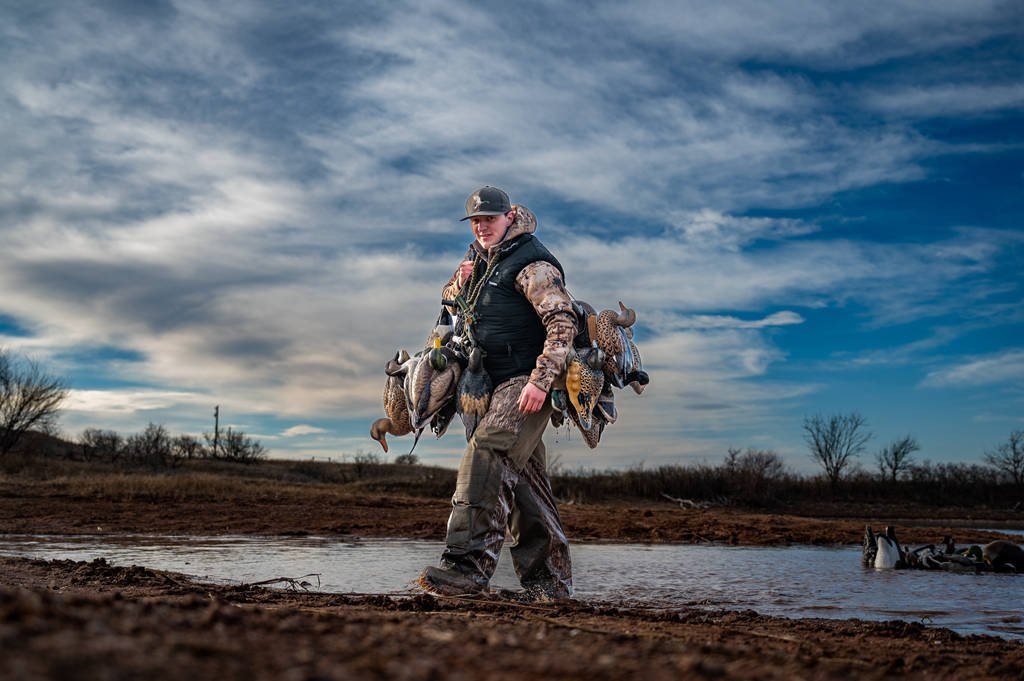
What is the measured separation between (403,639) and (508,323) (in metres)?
3.78

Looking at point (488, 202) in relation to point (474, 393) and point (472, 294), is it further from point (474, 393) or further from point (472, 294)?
point (474, 393)

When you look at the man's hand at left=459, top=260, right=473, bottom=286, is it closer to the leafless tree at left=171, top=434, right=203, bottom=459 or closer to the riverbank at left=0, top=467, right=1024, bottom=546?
the riverbank at left=0, top=467, right=1024, bottom=546

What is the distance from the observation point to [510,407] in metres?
6.26

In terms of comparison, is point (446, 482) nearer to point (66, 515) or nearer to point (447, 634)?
point (66, 515)

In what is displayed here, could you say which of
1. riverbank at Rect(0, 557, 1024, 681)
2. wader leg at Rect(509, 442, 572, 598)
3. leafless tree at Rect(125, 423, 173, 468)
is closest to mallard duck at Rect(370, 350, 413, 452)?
wader leg at Rect(509, 442, 572, 598)

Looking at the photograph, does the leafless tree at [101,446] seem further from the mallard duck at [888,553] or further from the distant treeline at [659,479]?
the mallard duck at [888,553]

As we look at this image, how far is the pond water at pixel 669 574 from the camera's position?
6.79m

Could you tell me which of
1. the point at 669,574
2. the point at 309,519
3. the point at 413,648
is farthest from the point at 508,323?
the point at 309,519

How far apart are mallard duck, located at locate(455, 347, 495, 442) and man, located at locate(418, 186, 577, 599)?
0.23 feet

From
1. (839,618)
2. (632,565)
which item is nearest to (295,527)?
(632,565)

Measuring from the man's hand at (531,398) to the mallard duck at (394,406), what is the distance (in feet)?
4.12

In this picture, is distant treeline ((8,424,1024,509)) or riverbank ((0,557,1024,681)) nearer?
riverbank ((0,557,1024,681))

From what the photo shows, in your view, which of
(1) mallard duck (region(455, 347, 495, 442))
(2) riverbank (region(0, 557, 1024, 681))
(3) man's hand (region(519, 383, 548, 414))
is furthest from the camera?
(1) mallard duck (region(455, 347, 495, 442))

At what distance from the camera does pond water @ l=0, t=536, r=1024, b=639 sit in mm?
6789
